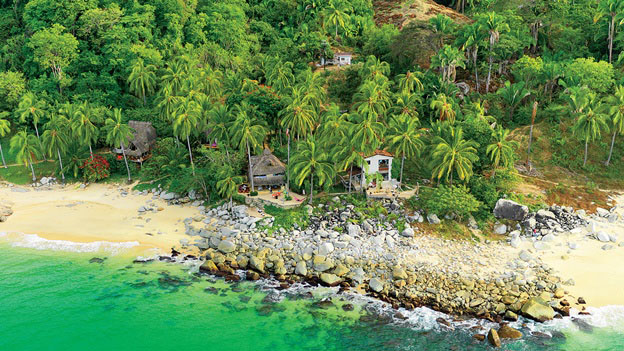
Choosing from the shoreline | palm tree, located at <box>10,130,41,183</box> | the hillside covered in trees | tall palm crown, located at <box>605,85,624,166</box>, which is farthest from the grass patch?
tall palm crown, located at <box>605,85,624,166</box>

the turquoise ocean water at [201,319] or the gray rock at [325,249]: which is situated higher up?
the gray rock at [325,249]

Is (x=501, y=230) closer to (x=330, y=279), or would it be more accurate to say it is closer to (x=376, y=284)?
(x=376, y=284)

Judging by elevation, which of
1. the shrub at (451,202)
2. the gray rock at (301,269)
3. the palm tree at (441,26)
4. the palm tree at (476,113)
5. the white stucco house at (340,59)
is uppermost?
the palm tree at (441,26)

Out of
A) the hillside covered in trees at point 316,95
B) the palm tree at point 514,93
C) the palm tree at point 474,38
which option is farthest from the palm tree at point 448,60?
the palm tree at point 514,93

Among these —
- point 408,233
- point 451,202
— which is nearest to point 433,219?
point 451,202

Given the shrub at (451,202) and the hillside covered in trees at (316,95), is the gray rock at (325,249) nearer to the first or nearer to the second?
the hillside covered in trees at (316,95)

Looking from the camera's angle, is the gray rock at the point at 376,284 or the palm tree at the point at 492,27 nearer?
the gray rock at the point at 376,284
